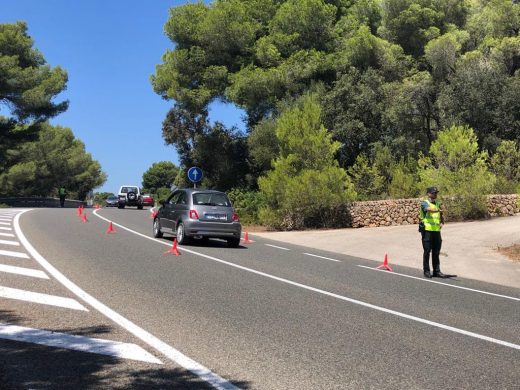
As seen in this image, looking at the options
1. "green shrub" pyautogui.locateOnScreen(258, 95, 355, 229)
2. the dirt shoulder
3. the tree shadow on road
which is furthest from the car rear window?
the tree shadow on road

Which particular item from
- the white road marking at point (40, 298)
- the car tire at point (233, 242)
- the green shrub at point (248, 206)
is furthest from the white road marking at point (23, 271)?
the green shrub at point (248, 206)

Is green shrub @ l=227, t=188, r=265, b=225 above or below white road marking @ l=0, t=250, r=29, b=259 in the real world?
above

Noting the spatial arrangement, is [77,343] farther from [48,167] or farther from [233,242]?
[48,167]

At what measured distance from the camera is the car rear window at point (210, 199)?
15852mm

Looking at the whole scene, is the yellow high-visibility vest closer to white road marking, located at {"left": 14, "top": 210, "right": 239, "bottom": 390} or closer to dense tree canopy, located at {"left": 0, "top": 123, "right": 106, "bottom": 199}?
white road marking, located at {"left": 14, "top": 210, "right": 239, "bottom": 390}

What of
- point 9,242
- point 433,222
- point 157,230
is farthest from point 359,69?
point 9,242

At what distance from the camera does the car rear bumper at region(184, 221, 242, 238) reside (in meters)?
15.3

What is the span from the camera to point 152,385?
4215mm

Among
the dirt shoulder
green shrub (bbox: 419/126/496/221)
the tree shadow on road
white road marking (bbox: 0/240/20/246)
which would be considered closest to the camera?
the tree shadow on road

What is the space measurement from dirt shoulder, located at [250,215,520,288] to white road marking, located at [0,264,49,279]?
8687mm

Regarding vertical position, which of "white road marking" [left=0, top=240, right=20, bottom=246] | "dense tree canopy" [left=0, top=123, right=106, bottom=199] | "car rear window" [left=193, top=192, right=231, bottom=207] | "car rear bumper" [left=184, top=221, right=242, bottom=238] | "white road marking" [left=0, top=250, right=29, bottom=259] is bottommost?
"white road marking" [left=0, top=250, right=29, bottom=259]

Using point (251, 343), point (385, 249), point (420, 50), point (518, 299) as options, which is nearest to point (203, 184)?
point (420, 50)

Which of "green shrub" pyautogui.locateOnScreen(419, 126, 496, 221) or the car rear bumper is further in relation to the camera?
"green shrub" pyautogui.locateOnScreen(419, 126, 496, 221)

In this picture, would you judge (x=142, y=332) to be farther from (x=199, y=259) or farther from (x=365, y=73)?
(x=365, y=73)
